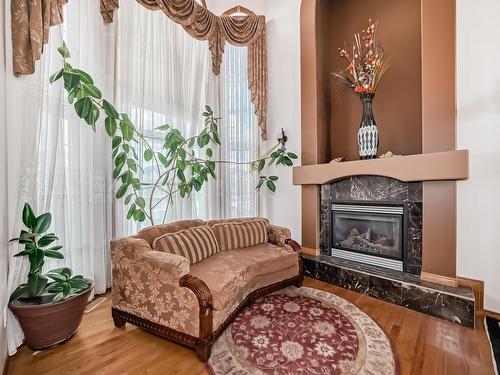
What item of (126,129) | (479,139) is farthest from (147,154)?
(479,139)

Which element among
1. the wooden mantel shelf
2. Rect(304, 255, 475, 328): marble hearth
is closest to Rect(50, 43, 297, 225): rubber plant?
the wooden mantel shelf

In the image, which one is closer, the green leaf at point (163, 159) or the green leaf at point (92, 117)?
the green leaf at point (92, 117)

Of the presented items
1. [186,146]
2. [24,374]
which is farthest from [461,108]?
[24,374]

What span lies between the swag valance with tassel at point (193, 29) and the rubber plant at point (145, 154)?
26cm

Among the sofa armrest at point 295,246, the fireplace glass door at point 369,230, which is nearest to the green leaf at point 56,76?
the sofa armrest at point 295,246

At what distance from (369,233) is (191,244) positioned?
211 centimetres

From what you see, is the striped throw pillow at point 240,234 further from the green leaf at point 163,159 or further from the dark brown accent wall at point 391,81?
the dark brown accent wall at point 391,81

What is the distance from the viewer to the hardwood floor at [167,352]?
5.03 feet

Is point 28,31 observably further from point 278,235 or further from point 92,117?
point 278,235

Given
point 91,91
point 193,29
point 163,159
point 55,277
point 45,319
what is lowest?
point 45,319

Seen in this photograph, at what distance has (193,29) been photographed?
3186 mm

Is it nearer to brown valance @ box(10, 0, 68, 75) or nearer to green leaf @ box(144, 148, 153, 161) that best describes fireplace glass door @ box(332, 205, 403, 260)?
green leaf @ box(144, 148, 153, 161)

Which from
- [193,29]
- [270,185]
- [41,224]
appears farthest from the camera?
[270,185]

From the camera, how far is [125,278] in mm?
1915
